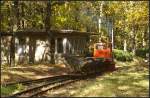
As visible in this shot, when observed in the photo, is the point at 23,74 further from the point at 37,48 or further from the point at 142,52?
the point at 142,52

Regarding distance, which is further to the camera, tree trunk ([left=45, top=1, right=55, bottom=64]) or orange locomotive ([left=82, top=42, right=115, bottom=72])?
tree trunk ([left=45, top=1, right=55, bottom=64])

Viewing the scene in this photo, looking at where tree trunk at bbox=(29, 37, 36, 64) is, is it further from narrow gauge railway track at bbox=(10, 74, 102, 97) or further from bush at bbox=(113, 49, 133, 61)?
narrow gauge railway track at bbox=(10, 74, 102, 97)

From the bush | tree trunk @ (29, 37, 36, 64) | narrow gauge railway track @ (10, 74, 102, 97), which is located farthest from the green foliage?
narrow gauge railway track @ (10, 74, 102, 97)

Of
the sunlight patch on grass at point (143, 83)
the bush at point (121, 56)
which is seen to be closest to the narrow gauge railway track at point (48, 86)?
the sunlight patch on grass at point (143, 83)

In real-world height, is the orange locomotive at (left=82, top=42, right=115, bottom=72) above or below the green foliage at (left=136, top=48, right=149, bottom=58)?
above

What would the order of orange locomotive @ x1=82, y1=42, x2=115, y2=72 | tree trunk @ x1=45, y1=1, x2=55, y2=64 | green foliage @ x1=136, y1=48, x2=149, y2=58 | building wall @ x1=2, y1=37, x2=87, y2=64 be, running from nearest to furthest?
1. orange locomotive @ x1=82, y1=42, x2=115, y2=72
2. tree trunk @ x1=45, y1=1, x2=55, y2=64
3. building wall @ x1=2, y1=37, x2=87, y2=64
4. green foliage @ x1=136, y1=48, x2=149, y2=58

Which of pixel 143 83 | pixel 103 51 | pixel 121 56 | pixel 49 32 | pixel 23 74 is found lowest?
pixel 121 56

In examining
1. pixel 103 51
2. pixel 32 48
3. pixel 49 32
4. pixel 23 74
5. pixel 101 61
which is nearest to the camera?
pixel 23 74

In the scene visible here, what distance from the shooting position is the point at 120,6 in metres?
52.7

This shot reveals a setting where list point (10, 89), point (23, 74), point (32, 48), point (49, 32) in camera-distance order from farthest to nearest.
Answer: point (32, 48), point (49, 32), point (23, 74), point (10, 89)

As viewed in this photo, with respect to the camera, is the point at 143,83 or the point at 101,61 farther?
the point at 101,61

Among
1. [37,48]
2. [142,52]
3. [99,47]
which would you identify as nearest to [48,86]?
[99,47]

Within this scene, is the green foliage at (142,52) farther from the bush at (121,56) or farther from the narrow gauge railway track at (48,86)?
the narrow gauge railway track at (48,86)

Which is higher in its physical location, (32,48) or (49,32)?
(49,32)
